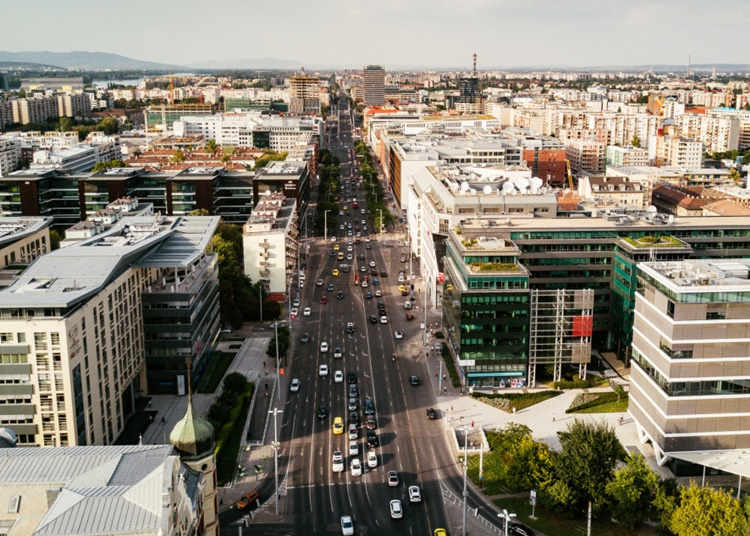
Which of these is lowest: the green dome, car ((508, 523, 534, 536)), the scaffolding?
car ((508, 523, 534, 536))

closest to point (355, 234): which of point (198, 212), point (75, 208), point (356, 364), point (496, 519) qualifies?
point (198, 212)

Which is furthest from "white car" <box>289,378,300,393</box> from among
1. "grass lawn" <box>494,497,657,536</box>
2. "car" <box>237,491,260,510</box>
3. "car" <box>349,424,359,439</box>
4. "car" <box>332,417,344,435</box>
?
"grass lawn" <box>494,497,657,536</box>

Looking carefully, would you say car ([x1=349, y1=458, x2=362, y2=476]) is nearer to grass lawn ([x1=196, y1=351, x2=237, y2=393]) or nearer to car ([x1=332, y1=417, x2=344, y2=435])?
car ([x1=332, y1=417, x2=344, y2=435])

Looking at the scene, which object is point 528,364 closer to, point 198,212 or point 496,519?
point 496,519

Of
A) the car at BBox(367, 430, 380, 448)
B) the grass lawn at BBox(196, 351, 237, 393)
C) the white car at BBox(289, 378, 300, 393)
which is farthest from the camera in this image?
the grass lawn at BBox(196, 351, 237, 393)

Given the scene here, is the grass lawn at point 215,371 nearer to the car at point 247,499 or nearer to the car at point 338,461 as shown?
the car at point 338,461

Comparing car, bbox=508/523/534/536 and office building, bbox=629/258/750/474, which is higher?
office building, bbox=629/258/750/474

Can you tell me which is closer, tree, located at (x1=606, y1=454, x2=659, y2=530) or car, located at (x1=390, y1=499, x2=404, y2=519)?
tree, located at (x1=606, y1=454, x2=659, y2=530)

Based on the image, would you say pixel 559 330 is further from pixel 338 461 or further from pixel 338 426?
pixel 338 461
